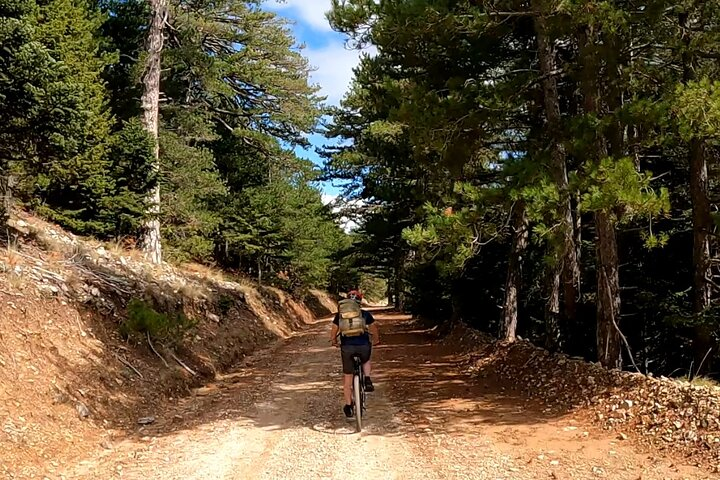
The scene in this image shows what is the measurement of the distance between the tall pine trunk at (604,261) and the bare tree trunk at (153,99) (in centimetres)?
1197

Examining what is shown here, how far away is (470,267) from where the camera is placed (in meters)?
15.9

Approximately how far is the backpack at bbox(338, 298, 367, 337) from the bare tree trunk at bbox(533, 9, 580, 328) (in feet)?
9.31

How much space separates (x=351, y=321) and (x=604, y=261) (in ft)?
12.1

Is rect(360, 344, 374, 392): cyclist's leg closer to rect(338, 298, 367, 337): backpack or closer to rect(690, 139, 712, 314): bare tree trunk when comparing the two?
rect(338, 298, 367, 337): backpack

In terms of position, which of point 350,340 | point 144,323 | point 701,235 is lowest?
point 350,340

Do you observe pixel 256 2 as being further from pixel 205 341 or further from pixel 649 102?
pixel 649 102

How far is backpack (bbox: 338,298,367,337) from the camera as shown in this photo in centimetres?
752

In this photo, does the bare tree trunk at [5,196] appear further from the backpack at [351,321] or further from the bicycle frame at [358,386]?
the bicycle frame at [358,386]

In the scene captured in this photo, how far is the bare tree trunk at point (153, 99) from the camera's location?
16.2 metres

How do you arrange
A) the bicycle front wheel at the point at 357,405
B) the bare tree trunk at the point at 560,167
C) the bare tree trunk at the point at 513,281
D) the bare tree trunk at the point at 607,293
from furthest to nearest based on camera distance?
the bare tree trunk at the point at 513,281 → the bare tree trunk at the point at 607,293 → the bare tree trunk at the point at 560,167 → the bicycle front wheel at the point at 357,405

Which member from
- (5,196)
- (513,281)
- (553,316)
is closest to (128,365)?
(5,196)

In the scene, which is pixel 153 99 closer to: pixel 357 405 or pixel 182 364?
pixel 182 364

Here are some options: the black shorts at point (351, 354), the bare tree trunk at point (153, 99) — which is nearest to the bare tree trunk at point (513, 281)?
the black shorts at point (351, 354)

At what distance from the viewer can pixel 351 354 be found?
7516 millimetres
